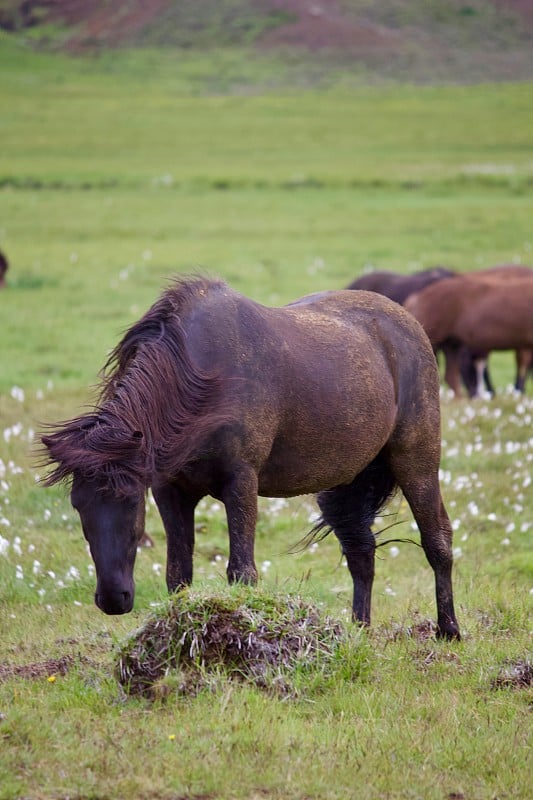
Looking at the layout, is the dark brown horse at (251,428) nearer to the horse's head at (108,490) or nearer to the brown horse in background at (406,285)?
the horse's head at (108,490)

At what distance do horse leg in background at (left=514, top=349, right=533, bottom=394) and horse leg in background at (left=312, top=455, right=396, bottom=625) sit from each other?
34.3ft

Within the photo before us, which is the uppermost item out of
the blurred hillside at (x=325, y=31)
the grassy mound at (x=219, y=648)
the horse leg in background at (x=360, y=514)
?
the grassy mound at (x=219, y=648)

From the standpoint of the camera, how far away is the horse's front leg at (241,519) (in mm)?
5594

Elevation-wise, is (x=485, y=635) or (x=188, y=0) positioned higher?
(x=485, y=635)

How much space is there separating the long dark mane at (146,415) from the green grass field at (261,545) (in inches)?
13.1

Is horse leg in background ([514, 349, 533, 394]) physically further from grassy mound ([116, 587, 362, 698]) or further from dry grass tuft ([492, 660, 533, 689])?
grassy mound ([116, 587, 362, 698])

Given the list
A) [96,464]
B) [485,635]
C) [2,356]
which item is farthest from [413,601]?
[2,356]

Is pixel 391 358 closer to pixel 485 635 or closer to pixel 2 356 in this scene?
pixel 485 635

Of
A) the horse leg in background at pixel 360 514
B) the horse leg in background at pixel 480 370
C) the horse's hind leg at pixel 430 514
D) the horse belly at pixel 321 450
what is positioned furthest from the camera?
the horse leg in background at pixel 480 370

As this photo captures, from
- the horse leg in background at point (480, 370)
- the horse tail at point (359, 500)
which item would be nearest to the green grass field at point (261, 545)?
the horse tail at point (359, 500)

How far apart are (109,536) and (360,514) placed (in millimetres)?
2338

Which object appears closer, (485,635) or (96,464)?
(96,464)

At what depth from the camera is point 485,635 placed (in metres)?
6.60

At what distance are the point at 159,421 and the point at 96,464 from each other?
480mm
